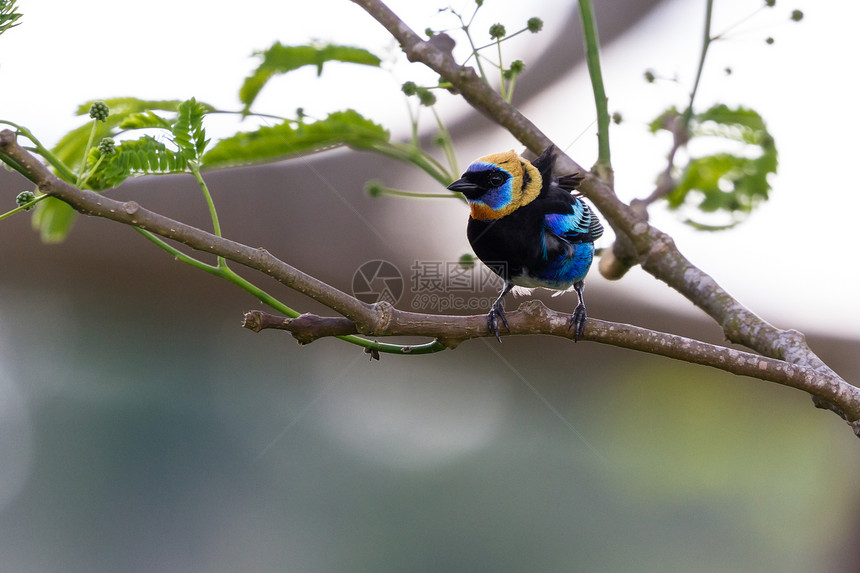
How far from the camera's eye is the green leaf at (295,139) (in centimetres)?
98

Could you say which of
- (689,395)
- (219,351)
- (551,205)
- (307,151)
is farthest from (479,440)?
(307,151)

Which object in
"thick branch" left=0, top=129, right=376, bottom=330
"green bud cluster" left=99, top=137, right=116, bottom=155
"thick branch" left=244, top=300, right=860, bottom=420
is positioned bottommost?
"thick branch" left=244, top=300, right=860, bottom=420

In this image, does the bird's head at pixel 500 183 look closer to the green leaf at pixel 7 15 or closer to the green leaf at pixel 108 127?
the green leaf at pixel 108 127

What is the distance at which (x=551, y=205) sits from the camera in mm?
1299

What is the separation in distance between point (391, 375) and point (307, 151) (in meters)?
2.24

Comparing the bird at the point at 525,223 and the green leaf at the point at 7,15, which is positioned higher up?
the green leaf at the point at 7,15

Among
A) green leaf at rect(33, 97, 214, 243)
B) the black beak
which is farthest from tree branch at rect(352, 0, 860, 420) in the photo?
green leaf at rect(33, 97, 214, 243)

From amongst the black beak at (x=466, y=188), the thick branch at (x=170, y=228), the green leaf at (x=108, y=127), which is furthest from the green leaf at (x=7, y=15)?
Answer: the black beak at (x=466, y=188)

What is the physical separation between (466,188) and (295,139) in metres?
0.31

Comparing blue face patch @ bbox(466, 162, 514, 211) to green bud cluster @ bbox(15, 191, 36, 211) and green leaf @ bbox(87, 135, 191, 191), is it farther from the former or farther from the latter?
green bud cluster @ bbox(15, 191, 36, 211)

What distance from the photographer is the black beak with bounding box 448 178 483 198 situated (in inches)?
45.3

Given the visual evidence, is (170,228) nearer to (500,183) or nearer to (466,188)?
(466,188)

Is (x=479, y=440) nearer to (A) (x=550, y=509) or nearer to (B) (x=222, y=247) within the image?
(A) (x=550, y=509)

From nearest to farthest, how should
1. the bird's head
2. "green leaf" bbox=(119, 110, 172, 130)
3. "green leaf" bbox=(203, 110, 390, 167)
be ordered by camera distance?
"green leaf" bbox=(119, 110, 172, 130) → "green leaf" bbox=(203, 110, 390, 167) → the bird's head
